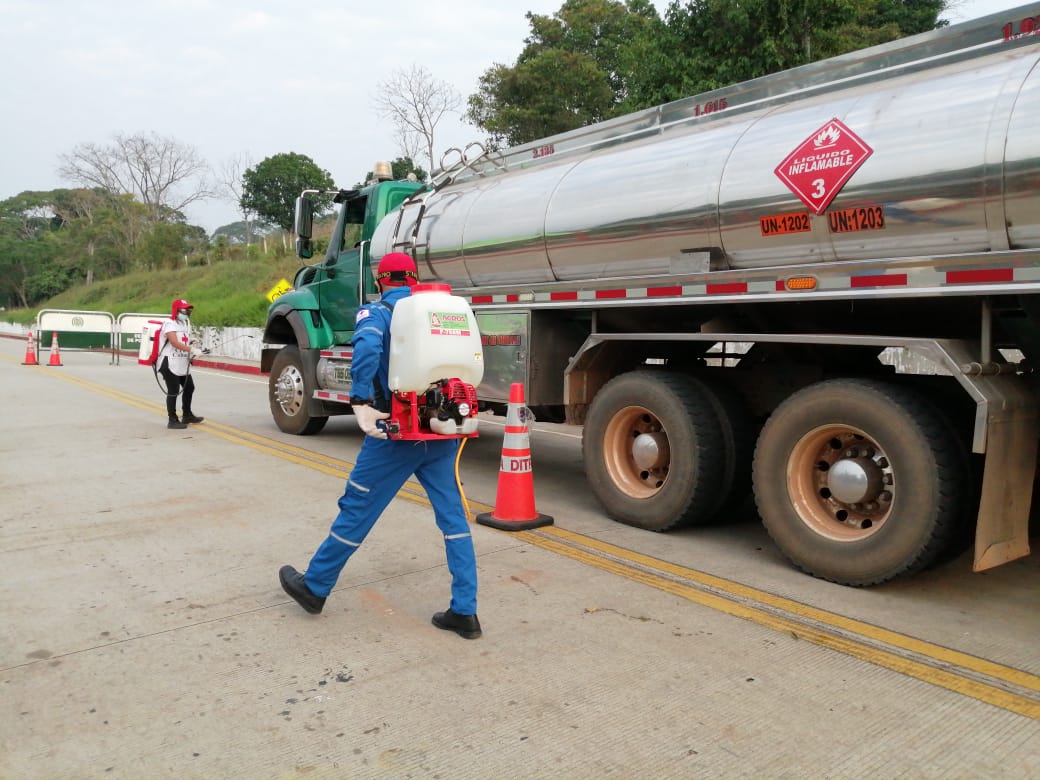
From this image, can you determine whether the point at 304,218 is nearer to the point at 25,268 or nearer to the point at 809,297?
the point at 809,297

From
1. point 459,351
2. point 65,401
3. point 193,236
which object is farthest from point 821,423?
point 193,236

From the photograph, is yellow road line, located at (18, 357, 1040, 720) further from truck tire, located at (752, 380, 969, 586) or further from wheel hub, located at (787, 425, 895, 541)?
wheel hub, located at (787, 425, 895, 541)

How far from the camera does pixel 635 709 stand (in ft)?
10.2

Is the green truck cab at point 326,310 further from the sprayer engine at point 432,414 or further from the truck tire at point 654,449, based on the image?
the sprayer engine at point 432,414

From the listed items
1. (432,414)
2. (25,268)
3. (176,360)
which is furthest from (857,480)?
(25,268)

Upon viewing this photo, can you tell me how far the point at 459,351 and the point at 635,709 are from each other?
1710 millimetres

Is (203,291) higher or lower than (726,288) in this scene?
higher

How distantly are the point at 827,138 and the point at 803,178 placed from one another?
0.80 feet

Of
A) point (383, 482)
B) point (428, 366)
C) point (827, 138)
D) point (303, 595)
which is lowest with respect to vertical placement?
point (303, 595)

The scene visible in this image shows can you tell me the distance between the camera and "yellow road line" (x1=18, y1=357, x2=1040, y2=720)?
331 cm

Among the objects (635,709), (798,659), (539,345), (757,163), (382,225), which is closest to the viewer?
(635,709)

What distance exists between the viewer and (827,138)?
451cm

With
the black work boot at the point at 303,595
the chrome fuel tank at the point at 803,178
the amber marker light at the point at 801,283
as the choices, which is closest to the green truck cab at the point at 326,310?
the chrome fuel tank at the point at 803,178

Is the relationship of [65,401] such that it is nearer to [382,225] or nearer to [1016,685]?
[382,225]
